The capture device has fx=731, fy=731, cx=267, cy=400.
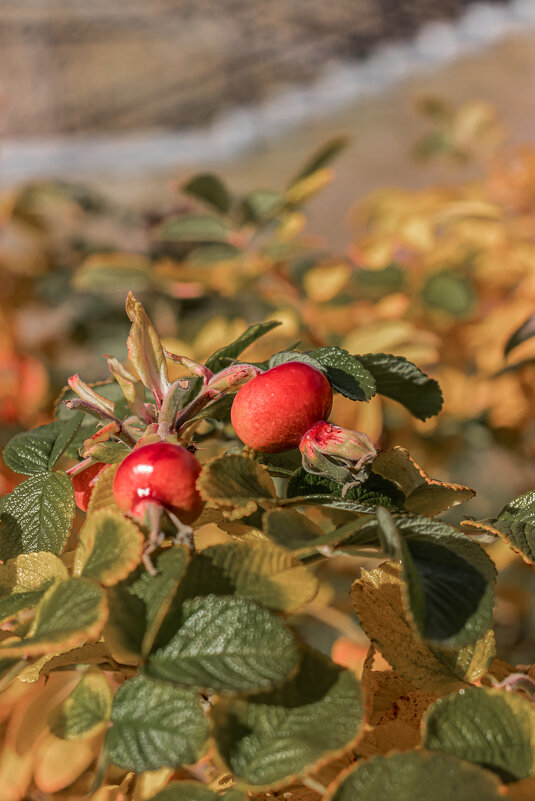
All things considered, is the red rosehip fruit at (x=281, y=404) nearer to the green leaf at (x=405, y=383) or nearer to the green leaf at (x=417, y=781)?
the green leaf at (x=405, y=383)

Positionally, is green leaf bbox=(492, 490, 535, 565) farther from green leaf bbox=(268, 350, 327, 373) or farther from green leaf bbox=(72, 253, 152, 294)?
green leaf bbox=(72, 253, 152, 294)

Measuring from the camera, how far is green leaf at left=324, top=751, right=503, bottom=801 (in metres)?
0.25

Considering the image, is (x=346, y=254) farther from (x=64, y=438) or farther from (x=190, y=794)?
(x=190, y=794)

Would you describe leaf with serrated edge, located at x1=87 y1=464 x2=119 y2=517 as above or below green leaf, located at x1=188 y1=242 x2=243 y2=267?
above

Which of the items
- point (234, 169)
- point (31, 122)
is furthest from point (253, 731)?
point (31, 122)

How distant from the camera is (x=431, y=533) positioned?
1.03 ft

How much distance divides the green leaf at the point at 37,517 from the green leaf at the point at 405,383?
0.57ft

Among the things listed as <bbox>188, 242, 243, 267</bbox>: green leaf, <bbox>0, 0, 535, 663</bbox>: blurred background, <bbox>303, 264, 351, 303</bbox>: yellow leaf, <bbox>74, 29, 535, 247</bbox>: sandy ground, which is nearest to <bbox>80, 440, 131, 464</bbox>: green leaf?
<bbox>0, 0, 535, 663</bbox>: blurred background

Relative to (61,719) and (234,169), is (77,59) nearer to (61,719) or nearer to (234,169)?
(234,169)

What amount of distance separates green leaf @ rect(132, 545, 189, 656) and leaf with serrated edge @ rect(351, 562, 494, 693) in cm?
11

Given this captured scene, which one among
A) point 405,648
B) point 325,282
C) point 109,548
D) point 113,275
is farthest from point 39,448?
point 325,282

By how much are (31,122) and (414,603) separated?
15.2 ft

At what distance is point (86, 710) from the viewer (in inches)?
12.8

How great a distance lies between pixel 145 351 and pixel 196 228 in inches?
19.7
